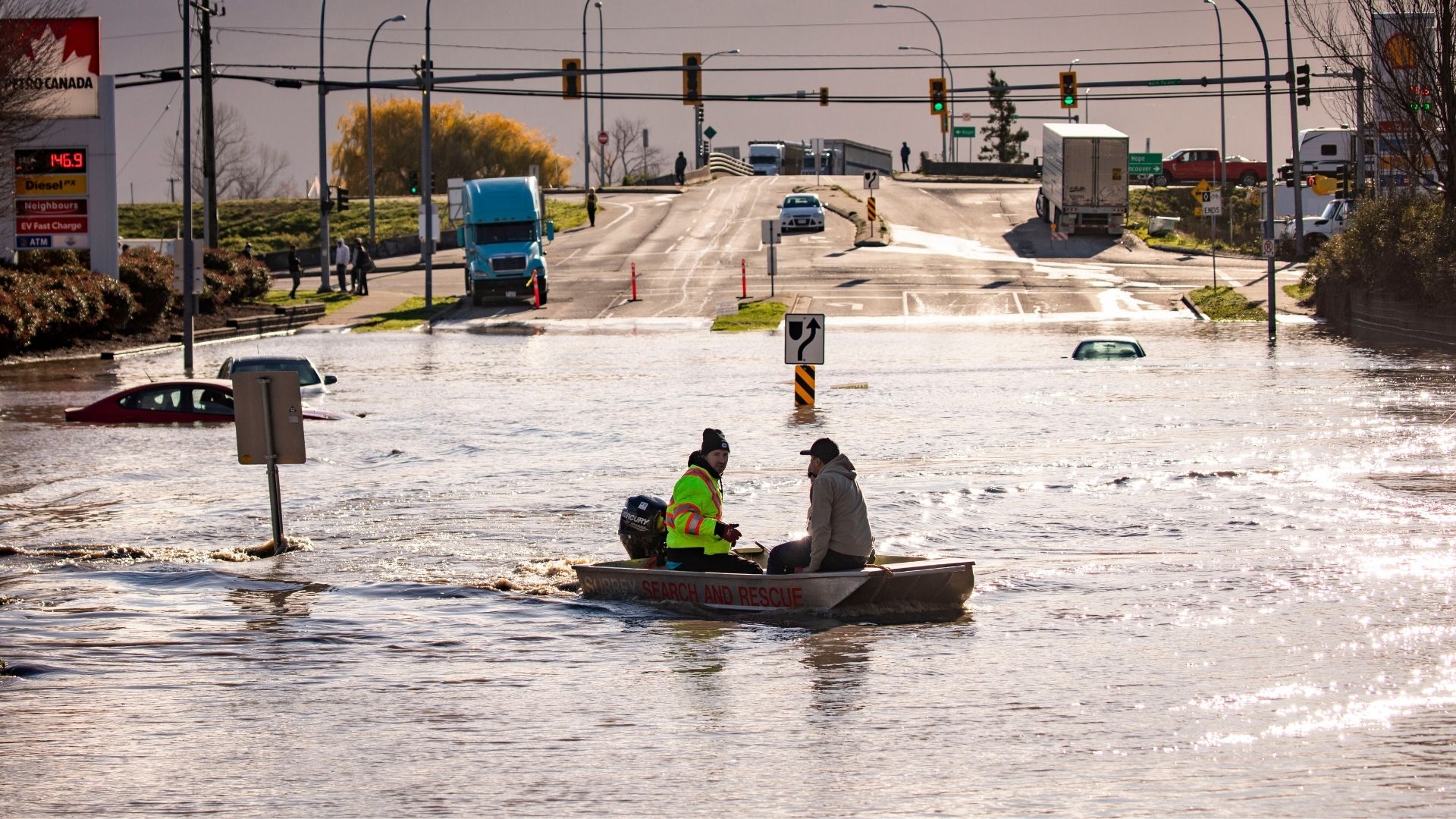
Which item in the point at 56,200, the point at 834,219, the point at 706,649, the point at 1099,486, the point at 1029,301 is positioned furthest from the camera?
the point at 834,219

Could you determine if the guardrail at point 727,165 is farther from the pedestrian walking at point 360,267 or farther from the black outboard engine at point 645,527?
the black outboard engine at point 645,527

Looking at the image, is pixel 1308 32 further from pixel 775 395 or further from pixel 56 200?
pixel 56 200

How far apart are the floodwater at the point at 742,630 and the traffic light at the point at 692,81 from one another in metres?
22.7

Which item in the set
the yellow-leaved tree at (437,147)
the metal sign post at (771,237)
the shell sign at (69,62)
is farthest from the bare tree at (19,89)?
the yellow-leaved tree at (437,147)

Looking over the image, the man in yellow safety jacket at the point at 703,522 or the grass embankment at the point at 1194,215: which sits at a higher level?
the grass embankment at the point at 1194,215

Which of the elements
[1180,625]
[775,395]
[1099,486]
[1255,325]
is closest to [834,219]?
[1255,325]

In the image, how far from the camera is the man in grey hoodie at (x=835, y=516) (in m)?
12.7

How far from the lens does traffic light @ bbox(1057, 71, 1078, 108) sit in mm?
52094

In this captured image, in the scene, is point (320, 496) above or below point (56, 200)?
below

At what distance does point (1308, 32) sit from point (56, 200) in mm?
34486

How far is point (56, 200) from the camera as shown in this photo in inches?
1770

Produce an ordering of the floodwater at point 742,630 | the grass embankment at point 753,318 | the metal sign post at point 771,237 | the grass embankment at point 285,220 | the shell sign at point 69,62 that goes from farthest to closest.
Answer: the grass embankment at point 285,220, the metal sign post at point 771,237, the grass embankment at point 753,318, the shell sign at point 69,62, the floodwater at point 742,630

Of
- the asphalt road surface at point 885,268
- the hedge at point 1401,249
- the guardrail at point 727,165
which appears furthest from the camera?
the guardrail at point 727,165

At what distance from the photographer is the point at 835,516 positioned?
12922 mm
